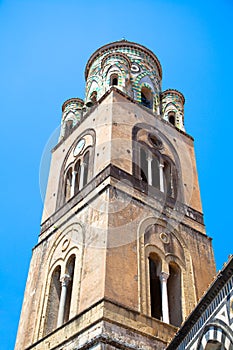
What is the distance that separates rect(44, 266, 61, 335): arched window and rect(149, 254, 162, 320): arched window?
326 cm

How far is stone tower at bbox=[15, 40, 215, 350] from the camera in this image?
14.2m

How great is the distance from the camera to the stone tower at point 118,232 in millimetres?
14188

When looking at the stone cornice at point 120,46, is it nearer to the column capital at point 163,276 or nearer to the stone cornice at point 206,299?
the column capital at point 163,276

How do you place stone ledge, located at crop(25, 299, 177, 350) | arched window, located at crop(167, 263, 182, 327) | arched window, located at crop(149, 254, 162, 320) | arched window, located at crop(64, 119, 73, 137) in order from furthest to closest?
arched window, located at crop(64, 119, 73, 137)
arched window, located at crop(149, 254, 162, 320)
arched window, located at crop(167, 263, 182, 327)
stone ledge, located at crop(25, 299, 177, 350)

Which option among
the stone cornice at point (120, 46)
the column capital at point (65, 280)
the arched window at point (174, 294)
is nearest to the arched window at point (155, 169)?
the arched window at point (174, 294)

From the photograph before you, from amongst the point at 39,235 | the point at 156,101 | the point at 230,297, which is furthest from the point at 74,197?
the point at 230,297

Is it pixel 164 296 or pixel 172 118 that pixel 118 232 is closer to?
pixel 164 296

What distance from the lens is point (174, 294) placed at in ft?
54.1

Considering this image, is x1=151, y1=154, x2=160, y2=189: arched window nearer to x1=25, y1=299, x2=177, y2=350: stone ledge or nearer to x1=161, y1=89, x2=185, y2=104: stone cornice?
x1=161, y1=89, x2=185, y2=104: stone cornice

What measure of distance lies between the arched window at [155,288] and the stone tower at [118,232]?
4 centimetres

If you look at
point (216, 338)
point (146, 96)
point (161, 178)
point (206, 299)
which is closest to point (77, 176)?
point (161, 178)

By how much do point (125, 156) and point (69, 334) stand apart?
7.27 m

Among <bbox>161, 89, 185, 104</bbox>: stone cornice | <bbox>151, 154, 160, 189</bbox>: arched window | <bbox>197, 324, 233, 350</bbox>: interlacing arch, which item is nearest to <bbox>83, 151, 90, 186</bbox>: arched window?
<bbox>151, 154, 160, 189</bbox>: arched window

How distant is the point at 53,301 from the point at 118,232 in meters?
3.42
